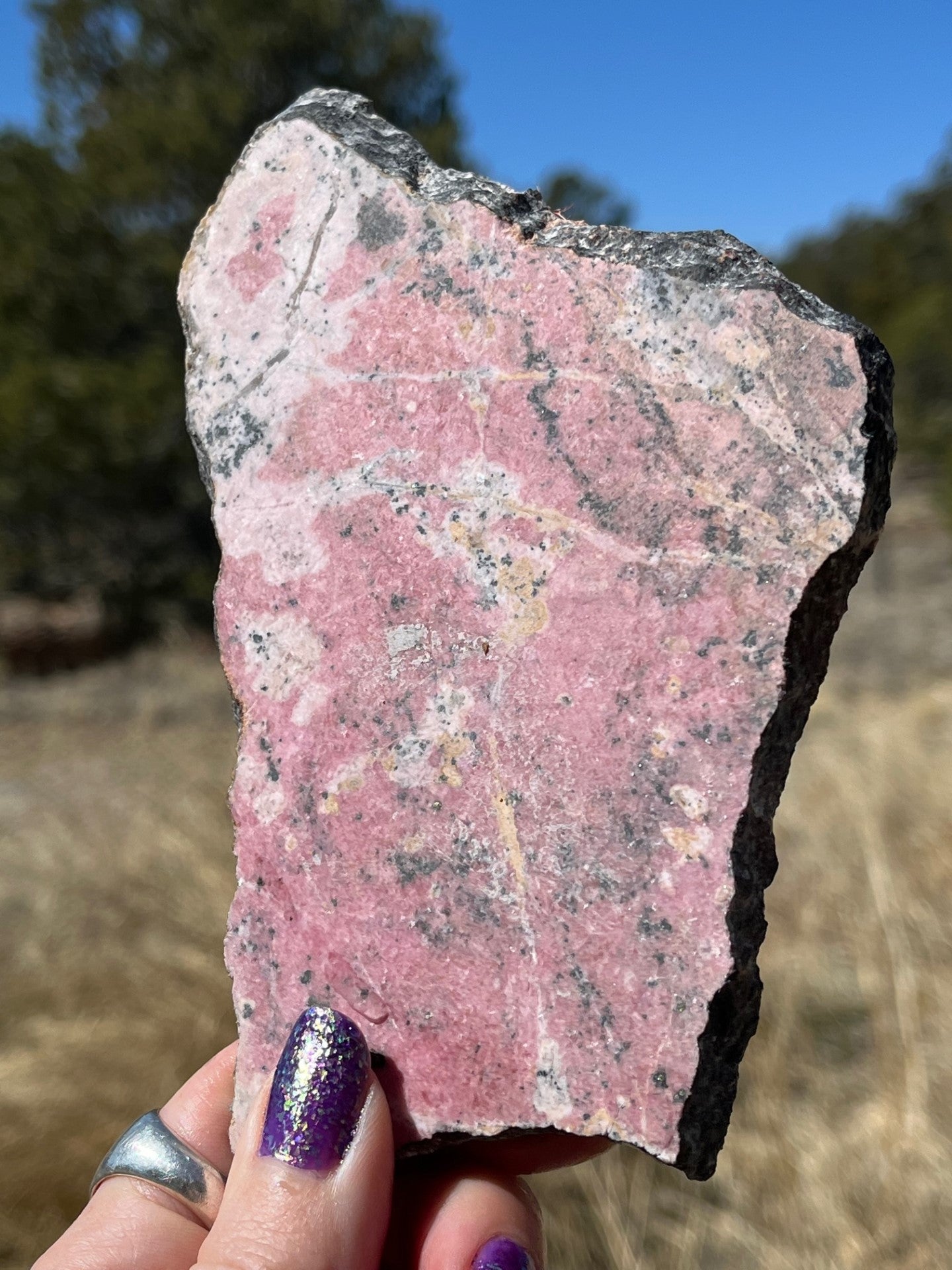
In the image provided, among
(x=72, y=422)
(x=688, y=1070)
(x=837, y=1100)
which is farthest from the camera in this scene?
(x=72, y=422)

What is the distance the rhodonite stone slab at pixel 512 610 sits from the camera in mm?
867

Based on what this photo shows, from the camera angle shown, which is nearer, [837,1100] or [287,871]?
[287,871]

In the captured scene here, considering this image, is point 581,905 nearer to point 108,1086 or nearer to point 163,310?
point 108,1086

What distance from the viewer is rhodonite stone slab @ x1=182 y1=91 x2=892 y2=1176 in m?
0.87

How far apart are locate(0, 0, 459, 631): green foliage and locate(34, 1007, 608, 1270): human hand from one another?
4989 millimetres

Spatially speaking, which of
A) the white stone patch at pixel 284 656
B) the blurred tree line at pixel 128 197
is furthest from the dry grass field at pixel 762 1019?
the blurred tree line at pixel 128 197

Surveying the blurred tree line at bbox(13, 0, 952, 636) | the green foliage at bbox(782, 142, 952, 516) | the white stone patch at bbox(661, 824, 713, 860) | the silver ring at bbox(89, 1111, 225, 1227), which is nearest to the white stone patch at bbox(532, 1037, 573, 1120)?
the white stone patch at bbox(661, 824, 713, 860)

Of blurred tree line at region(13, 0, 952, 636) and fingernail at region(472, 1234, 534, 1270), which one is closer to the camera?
fingernail at region(472, 1234, 534, 1270)

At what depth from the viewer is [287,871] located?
100 centimetres

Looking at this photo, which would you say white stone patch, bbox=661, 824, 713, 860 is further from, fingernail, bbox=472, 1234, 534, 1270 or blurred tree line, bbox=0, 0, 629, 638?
blurred tree line, bbox=0, 0, 629, 638

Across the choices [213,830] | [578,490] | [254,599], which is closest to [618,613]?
[578,490]

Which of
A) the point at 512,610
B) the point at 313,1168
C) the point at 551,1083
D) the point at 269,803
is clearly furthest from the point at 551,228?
the point at 313,1168

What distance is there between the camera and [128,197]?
18.7 feet

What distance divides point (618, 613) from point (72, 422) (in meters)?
5.35
